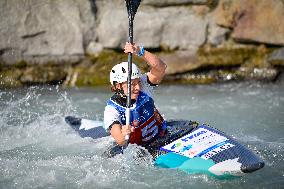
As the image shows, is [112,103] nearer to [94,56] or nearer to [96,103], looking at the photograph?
[96,103]

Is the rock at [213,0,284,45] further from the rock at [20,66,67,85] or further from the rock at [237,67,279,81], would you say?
the rock at [20,66,67,85]

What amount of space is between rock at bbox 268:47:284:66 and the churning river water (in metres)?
0.48

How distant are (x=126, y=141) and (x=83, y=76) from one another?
240 inches

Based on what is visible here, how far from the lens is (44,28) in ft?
36.1

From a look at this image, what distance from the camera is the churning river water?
5.06m

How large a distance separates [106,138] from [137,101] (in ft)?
4.26

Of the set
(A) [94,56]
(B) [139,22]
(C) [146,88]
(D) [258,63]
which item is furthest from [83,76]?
(C) [146,88]

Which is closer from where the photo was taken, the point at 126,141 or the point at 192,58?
the point at 126,141

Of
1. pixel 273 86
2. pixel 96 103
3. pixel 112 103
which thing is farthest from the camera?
pixel 273 86

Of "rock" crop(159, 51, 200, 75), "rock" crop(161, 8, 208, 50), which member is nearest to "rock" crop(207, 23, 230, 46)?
"rock" crop(161, 8, 208, 50)

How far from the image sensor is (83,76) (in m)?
11.0

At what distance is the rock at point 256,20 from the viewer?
10641mm

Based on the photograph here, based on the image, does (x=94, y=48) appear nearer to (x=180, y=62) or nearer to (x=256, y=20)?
(x=180, y=62)

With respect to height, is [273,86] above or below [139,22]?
below
